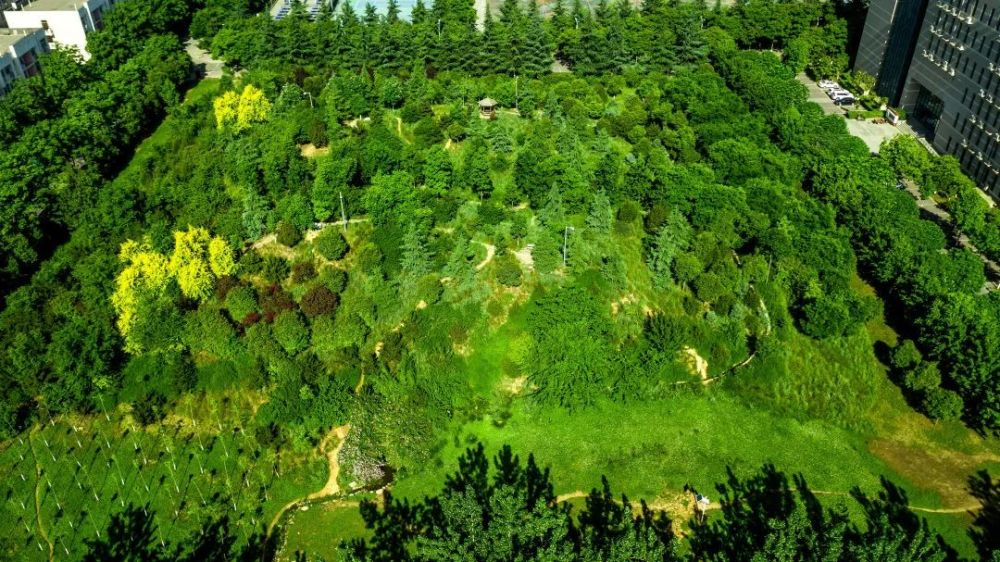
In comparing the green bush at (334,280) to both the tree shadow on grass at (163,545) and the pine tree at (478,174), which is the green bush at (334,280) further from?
the tree shadow on grass at (163,545)

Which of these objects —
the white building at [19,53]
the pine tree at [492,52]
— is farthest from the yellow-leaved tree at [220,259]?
the white building at [19,53]

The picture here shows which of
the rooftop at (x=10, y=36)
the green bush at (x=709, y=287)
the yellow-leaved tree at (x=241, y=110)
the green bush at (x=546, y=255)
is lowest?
the green bush at (x=709, y=287)

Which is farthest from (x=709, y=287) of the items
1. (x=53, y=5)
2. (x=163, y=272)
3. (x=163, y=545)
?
(x=53, y=5)

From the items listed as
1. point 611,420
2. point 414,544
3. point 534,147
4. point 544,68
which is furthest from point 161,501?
point 544,68

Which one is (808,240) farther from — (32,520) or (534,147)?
(32,520)

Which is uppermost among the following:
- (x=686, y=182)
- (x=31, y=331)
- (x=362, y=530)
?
(x=686, y=182)

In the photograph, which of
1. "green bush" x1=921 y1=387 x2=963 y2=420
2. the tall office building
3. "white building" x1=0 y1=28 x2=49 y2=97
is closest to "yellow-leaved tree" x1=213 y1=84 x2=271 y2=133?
"white building" x1=0 y1=28 x2=49 y2=97

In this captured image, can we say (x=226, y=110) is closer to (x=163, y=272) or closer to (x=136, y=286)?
(x=163, y=272)
